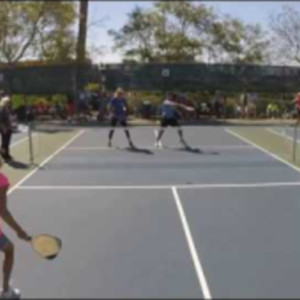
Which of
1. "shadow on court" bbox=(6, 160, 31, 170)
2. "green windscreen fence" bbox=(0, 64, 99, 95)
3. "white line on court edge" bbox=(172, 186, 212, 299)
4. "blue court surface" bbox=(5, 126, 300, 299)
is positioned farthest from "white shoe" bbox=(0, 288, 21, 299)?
"green windscreen fence" bbox=(0, 64, 99, 95)

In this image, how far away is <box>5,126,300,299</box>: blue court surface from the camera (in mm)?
5965

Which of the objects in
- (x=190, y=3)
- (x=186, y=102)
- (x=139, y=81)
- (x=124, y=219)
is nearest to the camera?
(x=124, y=219)

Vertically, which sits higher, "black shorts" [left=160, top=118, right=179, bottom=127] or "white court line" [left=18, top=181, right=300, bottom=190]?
"black shorts" [left=160, top=118, right=179, bottom=127]

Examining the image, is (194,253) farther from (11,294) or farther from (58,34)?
(58,34)

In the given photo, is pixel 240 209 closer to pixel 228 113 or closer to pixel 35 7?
pixel 35 7

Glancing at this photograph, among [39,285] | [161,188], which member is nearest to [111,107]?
[161,188]

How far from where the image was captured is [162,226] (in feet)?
28.9

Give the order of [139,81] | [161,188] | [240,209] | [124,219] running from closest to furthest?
[124,219]
[240,209]
[161,188]
[139,81]

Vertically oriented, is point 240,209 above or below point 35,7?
below

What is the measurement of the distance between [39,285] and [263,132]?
18.5 meters

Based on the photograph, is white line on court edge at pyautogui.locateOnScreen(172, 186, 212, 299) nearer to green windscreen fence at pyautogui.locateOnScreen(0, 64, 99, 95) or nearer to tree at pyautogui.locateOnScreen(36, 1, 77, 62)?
tree at pyautogui.locateOnScreen(36, 1, 77, 62)

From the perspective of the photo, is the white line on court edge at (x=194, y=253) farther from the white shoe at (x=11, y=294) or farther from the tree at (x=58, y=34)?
the tree at (x=58, y=34)

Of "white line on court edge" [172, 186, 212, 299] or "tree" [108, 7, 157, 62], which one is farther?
"tree" [108, 7, 157, 62]

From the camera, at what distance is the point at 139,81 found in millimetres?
26359
